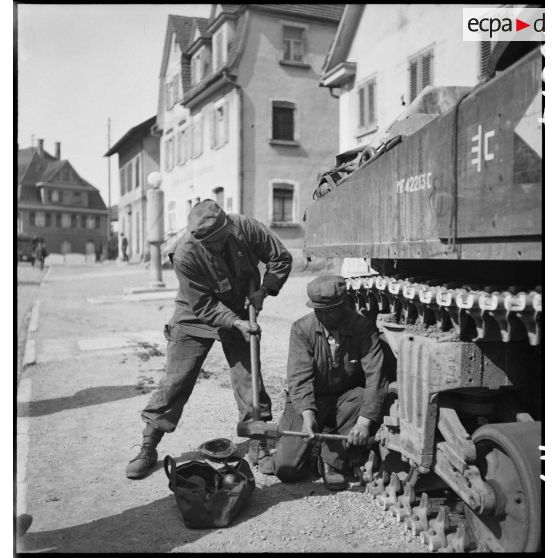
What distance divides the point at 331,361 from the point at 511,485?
161 cm

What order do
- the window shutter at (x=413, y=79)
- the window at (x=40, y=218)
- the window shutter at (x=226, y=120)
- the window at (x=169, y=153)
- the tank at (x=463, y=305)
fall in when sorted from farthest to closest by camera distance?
the window at (x=169, y=153), the window at (x=40, y=218), the window shutter at (x=226, y=120), the window shutter at (x=413, y=79), the tank at (x=463, y=305)

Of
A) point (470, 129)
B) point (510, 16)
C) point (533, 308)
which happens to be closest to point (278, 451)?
point (533, 308)

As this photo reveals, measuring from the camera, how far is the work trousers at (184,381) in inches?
190

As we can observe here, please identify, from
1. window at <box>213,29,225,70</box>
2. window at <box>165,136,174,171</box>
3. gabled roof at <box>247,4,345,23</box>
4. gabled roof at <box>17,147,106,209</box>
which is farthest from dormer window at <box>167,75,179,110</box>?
gabled roof at <box>17,147,106,209</box>

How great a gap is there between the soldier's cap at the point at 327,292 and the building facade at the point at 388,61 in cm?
448

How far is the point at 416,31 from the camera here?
10.4 meters

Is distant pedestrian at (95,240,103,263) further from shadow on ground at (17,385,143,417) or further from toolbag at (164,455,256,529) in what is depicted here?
toolbag at (164,455,256,529)

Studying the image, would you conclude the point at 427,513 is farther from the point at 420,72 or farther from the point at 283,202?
the point at 283,202

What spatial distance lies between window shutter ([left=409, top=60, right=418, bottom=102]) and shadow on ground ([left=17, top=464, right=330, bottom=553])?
894cm

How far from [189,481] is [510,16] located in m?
3.16

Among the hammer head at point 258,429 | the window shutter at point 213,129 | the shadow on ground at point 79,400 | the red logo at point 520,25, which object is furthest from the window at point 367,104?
the red logo at point 520,25

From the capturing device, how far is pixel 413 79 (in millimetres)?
11820

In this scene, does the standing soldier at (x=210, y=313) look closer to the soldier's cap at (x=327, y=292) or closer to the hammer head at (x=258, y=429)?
the hammer head at (x=258, y=429)

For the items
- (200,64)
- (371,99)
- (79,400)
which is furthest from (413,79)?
(200,64)
